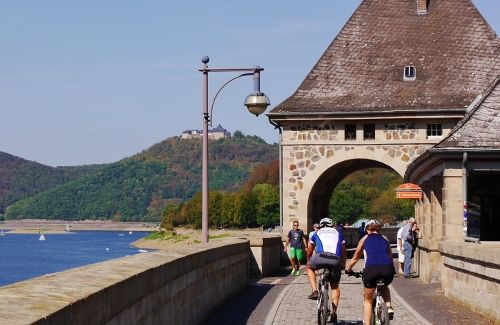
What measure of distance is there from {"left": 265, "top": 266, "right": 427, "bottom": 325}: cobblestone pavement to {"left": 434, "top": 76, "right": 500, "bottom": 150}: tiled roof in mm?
3441

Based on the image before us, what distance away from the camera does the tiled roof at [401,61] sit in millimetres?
42938

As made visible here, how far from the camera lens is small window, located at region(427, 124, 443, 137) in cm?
4256

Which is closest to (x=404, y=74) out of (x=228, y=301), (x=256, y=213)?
(x=228, y=301)

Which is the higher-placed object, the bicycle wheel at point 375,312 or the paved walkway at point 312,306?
the bicycle wheel at point 375,312

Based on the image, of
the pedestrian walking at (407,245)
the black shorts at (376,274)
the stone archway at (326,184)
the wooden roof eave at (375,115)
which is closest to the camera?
the black shorts at (376,274)

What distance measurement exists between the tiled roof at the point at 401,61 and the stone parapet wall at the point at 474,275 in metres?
20.5

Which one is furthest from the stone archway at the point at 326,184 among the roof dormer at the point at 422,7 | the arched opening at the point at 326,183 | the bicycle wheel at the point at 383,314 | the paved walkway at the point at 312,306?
the bicycle wheel at the point at 383,314

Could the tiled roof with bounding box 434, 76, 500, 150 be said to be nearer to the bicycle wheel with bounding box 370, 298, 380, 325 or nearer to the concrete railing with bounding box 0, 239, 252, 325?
the concrete railing with bounding box 0, 239, 252, 325

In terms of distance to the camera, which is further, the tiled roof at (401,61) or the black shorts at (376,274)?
the tiled roof at (401,61)

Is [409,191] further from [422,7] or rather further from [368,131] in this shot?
[422,7]

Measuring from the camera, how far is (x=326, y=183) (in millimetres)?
48156

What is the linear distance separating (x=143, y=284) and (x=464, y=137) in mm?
14524

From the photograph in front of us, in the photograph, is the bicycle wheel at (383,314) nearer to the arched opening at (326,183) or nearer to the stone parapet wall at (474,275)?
the stone parapet wall at (474,275)

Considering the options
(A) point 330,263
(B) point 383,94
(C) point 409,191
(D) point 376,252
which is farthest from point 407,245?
(D) point 376,252
